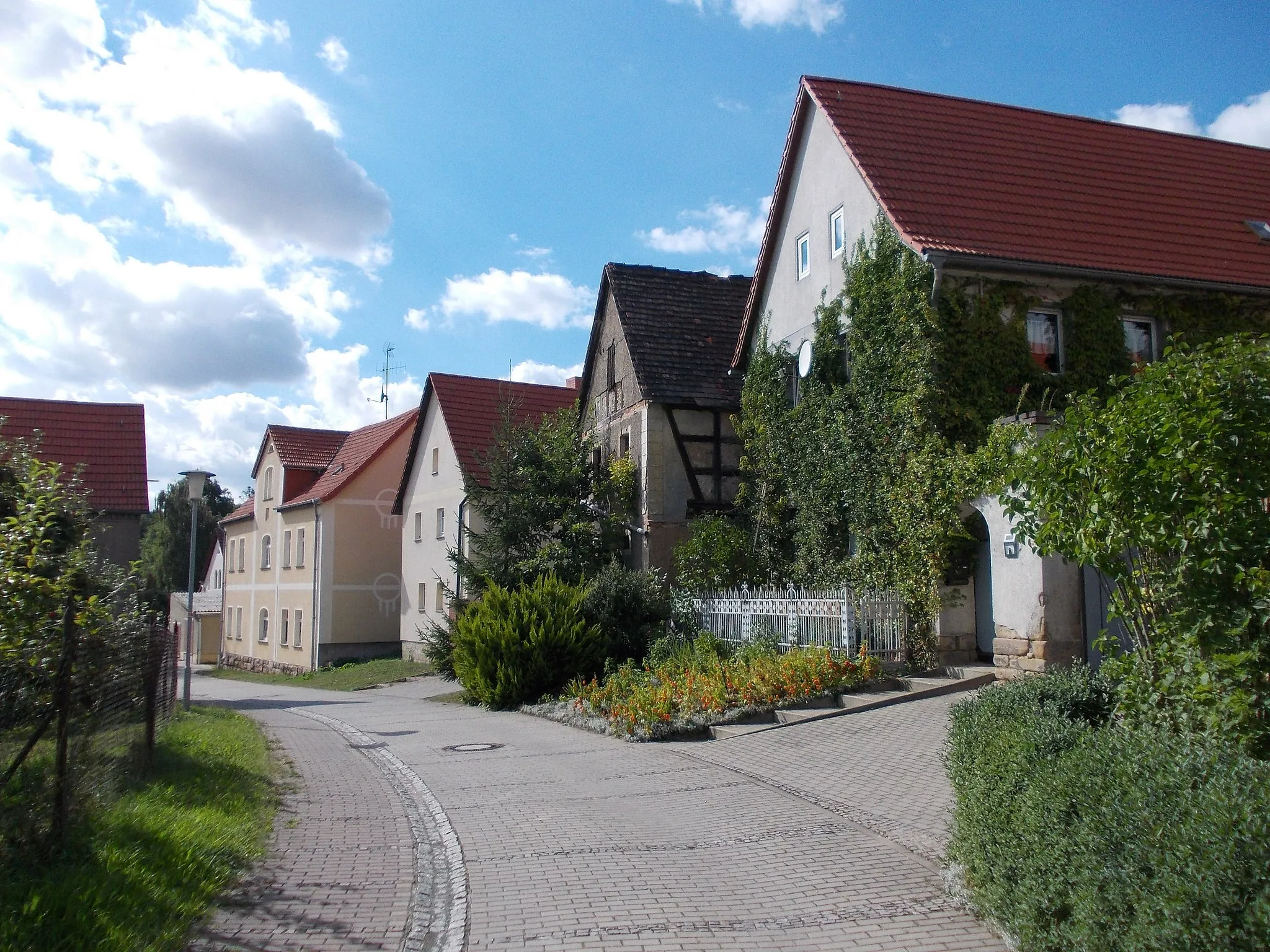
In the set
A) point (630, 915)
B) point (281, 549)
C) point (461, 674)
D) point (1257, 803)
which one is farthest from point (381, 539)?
point (1257, 803)

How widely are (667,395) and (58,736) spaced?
18187 millimetres

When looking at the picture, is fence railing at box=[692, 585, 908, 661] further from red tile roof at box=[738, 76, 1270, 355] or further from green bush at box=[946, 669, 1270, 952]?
green bush at box=[946, 669, 1270, 952]

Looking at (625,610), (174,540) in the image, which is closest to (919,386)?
(625,610)

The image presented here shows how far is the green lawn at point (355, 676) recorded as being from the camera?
99.0ft

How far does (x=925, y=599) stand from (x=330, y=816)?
9.99 metres

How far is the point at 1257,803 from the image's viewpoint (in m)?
4.04

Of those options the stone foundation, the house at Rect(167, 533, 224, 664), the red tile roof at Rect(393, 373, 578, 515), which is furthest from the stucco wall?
the house at Rect(167, 533, 224, 664)

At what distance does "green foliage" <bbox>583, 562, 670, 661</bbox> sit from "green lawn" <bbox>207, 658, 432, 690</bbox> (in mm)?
11324

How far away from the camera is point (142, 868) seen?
6398mm

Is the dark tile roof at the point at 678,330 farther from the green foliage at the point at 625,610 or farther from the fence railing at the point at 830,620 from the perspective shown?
the fence railing at the point at 830,620

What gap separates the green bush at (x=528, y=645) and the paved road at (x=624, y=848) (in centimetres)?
484

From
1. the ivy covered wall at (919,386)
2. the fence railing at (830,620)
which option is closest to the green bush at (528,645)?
the fence railing at (830,620)

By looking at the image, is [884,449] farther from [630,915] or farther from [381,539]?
[381,539]

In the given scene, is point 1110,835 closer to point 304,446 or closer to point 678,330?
point 678,330
